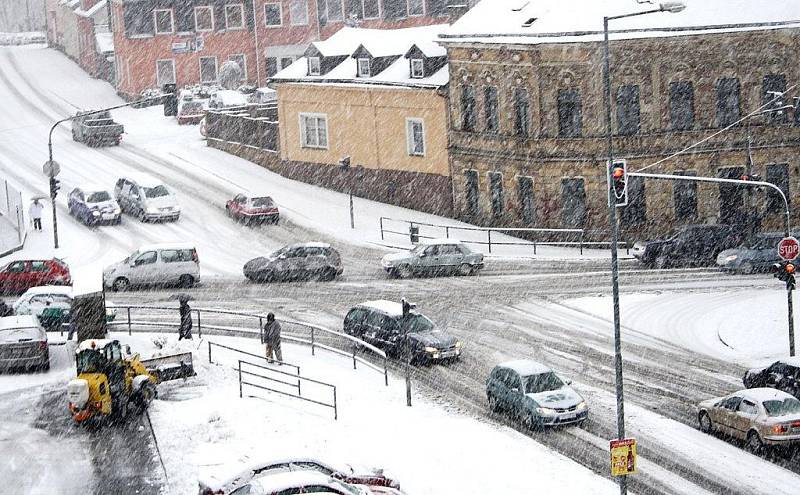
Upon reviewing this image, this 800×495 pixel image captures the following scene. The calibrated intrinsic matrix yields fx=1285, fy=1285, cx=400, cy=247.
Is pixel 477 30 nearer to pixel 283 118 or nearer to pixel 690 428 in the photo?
pixel 283 118

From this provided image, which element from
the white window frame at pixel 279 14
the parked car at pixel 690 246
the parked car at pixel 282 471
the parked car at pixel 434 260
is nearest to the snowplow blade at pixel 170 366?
the parked car at pixel 282 471

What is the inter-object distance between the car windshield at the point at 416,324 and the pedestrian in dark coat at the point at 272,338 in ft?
12.7

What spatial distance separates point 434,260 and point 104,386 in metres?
20.3

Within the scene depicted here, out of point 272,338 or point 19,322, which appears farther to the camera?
point 19,322

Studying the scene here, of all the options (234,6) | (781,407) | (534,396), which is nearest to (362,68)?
(234,6)

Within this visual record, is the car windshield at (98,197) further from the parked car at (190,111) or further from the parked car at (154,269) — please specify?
the parked car at (190,111)

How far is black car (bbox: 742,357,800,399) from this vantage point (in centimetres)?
3173

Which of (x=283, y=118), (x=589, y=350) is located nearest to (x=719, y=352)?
(x=589, y=350)

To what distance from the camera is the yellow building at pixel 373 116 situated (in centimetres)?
5822

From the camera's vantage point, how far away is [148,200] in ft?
181

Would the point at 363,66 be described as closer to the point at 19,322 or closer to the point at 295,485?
the point at 19,322

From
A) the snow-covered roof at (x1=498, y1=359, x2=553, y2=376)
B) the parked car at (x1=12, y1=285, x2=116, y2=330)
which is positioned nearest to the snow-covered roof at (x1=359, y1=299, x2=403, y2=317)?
the snow-covered roof at (x1=498, y1=359, x2=553, y2=376)

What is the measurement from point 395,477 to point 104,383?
7510 millimetres

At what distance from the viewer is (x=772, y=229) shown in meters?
54.6
